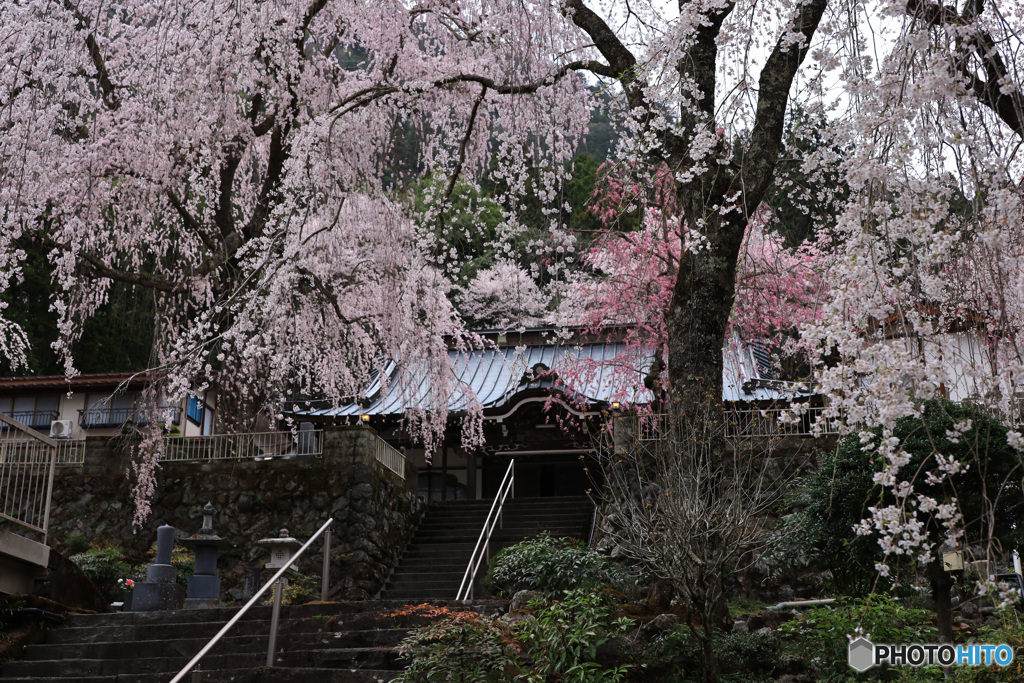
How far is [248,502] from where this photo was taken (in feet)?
48.1

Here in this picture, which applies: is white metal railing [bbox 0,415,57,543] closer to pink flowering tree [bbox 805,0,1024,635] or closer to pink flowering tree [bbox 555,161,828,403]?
pink flowering tree [bbox 805,0,1024,635]

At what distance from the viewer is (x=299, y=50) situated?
36.1 feet

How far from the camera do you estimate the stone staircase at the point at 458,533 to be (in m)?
13.8

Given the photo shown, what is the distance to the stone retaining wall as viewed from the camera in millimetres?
14125

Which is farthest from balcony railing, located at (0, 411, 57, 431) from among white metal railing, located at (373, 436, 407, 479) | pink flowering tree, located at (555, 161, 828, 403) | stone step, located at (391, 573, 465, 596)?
pink flowering tree, located at (555, 161, 828, 403)

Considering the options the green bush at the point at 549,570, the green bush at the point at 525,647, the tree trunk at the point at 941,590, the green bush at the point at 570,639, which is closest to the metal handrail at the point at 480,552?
the green bush at the point at 549,570

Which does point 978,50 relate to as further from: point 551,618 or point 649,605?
point 649,605

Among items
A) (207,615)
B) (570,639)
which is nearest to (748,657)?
(570,639)

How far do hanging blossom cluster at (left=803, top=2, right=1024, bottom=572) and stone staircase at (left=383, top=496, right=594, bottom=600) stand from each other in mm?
10205

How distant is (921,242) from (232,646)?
604 cm

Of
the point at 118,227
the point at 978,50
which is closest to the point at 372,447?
the point at 118,227

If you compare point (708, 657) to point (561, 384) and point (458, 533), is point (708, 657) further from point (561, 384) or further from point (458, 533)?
point (458, 533)

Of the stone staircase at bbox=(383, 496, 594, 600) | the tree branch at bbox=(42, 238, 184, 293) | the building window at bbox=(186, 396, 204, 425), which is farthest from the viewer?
the building window at bbox=(186, 396, 204, 425)

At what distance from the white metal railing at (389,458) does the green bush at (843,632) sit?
927 cm
